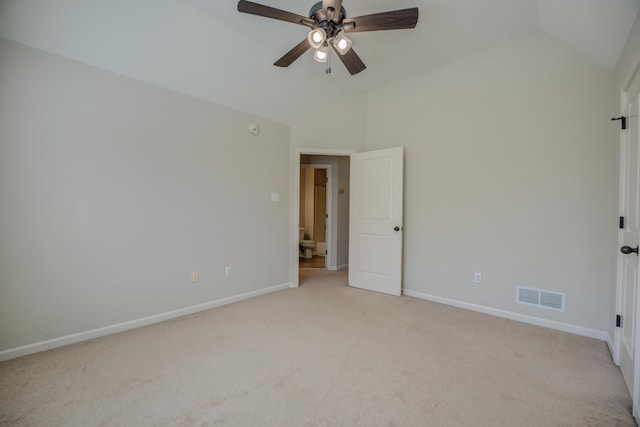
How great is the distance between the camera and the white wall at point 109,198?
7.09 ft

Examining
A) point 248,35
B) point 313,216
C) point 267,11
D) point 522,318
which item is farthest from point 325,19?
point 313,216

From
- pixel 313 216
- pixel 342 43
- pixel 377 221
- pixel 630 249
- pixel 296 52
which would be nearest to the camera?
pixel 630 249

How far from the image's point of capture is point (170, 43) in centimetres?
260

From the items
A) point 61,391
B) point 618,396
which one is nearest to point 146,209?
point 61,391

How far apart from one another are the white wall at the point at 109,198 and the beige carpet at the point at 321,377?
0.39m

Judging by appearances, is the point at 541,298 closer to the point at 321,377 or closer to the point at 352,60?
the point at 321,377

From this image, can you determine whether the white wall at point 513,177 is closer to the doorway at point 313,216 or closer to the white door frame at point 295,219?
the white door frame at point 295,219

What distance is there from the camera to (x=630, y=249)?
1.80 meters

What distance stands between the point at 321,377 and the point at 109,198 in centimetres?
234

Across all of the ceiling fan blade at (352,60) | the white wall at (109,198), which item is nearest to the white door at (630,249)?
the ceiling fan blade at (352,60)

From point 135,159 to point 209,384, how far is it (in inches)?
82.6

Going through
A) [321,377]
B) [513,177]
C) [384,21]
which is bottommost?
[321,377]

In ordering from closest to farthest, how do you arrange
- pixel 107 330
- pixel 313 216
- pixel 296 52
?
pixel 296 52, pixel 107 330, pixel 313 216

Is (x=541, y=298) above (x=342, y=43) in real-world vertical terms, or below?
below
